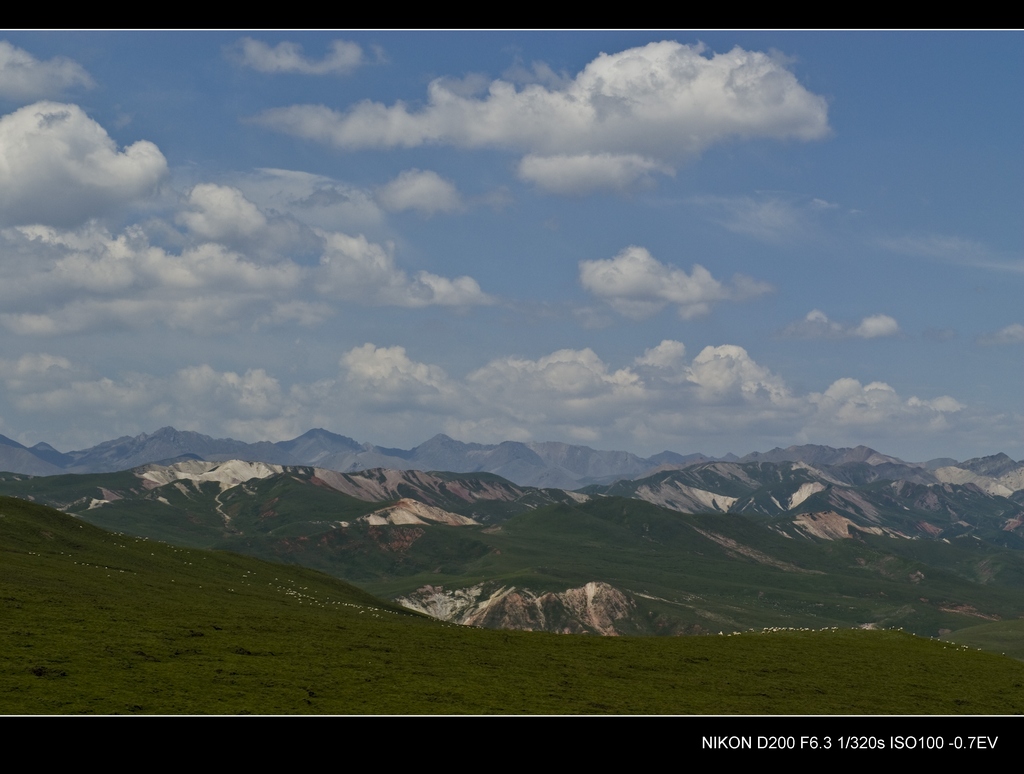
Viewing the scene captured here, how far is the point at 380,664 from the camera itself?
69.4m

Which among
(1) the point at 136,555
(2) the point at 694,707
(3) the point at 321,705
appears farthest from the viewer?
(1) the point at 136,555

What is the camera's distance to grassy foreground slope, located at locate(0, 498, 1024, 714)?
5547cm

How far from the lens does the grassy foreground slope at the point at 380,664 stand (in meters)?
55.5

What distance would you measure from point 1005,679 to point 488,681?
4909 centimetres
